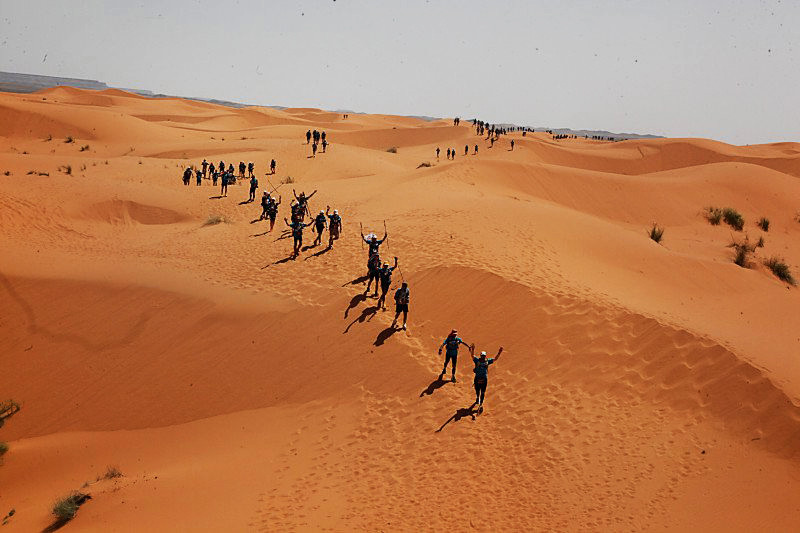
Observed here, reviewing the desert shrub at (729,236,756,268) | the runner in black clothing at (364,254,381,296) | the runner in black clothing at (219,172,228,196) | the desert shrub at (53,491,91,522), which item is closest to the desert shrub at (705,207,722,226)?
the desert shrub at (729,236,756,268)

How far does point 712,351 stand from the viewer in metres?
11.8

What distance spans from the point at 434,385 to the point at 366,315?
3163 mm

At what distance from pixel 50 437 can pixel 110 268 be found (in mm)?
7193

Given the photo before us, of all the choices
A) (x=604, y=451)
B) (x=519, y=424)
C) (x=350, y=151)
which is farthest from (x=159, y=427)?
(x=350, y=151)

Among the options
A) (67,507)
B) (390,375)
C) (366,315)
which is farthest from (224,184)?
(67,507)

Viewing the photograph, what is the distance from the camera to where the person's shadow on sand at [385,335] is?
13297 millimetres

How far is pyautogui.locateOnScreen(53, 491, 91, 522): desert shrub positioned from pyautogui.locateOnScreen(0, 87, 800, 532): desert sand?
0.81ft

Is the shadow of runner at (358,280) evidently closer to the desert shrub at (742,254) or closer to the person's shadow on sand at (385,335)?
the person's shadow on sand at (385,335)

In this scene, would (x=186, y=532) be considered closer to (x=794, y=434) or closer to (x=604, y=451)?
(x=604, y=451)

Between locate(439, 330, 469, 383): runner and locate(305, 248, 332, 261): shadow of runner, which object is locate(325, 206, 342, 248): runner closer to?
locate(305, 248, 332, 261): shadow of runner

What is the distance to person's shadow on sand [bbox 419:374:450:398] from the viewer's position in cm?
1177

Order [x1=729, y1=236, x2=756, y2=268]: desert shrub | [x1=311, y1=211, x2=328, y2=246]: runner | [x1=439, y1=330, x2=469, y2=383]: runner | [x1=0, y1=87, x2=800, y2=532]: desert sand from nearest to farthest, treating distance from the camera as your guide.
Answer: [x1=0, y1=87, x2=800, y2=532]: desert sand → [x1=439, y1=330, x2=469, y2=383]: runner → [x1=311, y1=211, x2=328, y2=246]: runner → [x1=729, y1=236, x2=756, y2=268]: desert shrub

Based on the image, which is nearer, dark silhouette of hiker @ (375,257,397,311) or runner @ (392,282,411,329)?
runner @ (392,282,411,329)

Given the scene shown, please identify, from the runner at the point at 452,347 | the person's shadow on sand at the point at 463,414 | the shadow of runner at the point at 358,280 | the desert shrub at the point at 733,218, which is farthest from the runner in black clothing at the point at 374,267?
the desert shrub at the point at 733,218
